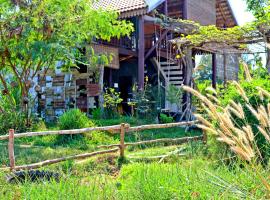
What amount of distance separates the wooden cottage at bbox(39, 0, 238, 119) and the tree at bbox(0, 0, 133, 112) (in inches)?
46.4

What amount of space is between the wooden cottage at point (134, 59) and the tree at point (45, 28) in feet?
3.87

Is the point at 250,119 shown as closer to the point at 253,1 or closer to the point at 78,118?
the point at 78,118

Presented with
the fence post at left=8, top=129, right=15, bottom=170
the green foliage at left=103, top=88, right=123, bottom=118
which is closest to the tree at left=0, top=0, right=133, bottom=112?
the green foliage at left=103, top=88, right=123, bottom=118

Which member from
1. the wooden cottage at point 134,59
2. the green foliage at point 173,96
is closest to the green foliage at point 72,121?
the wooden cottage at point 134,59

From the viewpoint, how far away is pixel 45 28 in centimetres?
996

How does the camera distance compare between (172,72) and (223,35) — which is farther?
(172,72)

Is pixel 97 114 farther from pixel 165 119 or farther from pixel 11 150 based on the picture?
pixel 11 150

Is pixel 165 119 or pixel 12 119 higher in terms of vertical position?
pixel 12 119

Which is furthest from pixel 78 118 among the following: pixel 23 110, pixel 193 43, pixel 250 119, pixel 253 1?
pixel 253 1

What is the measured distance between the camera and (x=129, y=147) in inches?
325

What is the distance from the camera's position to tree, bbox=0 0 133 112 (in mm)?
9602

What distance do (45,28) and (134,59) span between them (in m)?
7.09

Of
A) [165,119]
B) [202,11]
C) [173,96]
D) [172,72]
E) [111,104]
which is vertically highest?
[202,11]

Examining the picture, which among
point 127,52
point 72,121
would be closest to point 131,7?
point 127,52
